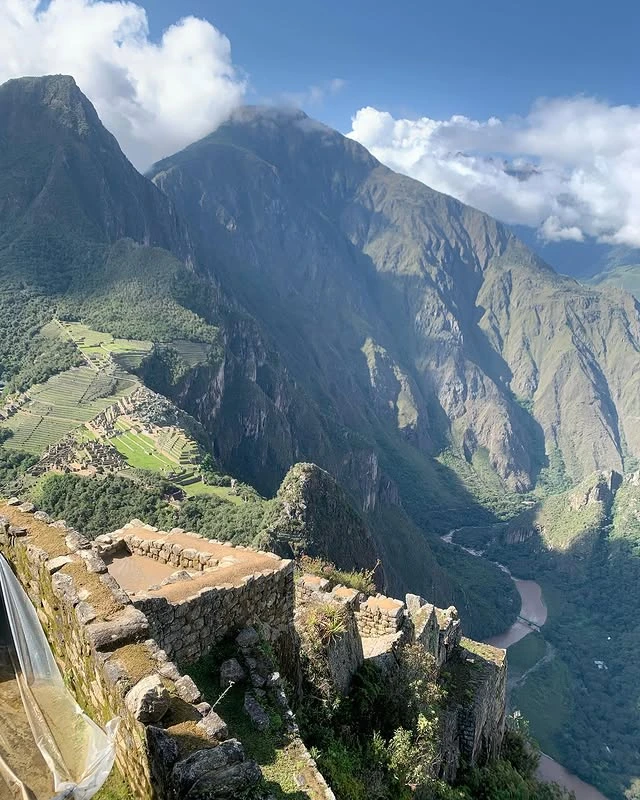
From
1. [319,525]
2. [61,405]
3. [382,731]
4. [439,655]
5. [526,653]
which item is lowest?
[526,653]

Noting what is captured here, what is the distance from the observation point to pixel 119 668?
5086mm

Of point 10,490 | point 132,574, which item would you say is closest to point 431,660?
point 132,574

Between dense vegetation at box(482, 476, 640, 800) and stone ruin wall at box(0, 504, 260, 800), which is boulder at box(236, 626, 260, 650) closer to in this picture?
stone ruin wall at box(0, 504, 260, 800)

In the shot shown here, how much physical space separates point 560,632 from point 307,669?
378ft

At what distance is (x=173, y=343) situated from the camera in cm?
11900

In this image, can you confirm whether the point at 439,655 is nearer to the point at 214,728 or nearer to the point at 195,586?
the point at 195,586

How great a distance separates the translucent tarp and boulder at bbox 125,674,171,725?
40 centimetres

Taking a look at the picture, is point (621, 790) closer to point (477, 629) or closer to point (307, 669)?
point (477, 629)

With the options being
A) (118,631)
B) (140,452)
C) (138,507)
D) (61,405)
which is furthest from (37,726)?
(61,405)

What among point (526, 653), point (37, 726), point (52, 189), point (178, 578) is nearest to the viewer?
point (37, 726)

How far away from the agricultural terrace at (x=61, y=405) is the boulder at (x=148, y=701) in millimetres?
69128

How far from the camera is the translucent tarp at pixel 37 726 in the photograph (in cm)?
477

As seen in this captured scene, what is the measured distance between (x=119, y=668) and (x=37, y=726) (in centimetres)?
122

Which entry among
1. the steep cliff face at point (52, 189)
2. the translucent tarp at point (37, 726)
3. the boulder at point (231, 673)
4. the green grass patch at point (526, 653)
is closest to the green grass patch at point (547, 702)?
the green grass patch at point (526, 653)
